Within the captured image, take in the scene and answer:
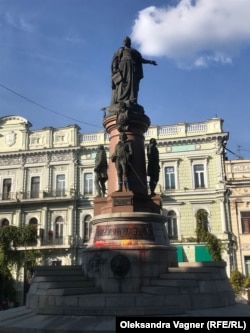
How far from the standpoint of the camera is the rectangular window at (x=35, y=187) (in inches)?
1357

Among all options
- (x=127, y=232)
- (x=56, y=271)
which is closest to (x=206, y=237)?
(x=127, y=232)

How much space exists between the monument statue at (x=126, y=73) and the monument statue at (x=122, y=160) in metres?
1.90

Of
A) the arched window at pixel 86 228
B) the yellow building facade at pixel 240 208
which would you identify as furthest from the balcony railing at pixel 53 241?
the yellow building facade at pixel 240 208

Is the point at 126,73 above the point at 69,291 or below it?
above

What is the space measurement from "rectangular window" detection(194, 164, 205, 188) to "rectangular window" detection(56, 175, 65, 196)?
11480 millimetres

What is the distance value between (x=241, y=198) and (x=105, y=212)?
67.7ft

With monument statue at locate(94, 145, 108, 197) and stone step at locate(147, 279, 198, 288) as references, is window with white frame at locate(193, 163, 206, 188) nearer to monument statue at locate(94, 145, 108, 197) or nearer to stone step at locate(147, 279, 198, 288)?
monument statue at locate(94, 145, 108, 197)

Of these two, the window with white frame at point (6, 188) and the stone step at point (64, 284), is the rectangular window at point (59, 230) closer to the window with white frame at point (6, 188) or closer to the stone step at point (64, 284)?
the window with white frame at point (6, 188)

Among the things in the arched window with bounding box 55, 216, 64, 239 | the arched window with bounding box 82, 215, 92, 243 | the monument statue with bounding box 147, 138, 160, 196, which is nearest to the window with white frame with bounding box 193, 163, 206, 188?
the arched window with bounding box 82, 215, 92, 243

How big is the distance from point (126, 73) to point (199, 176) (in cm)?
1973

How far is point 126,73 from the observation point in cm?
1398

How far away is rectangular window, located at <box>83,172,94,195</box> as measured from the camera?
111 ft

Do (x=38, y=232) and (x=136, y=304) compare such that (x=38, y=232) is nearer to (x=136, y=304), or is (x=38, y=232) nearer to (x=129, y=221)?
(x=129, y=221)

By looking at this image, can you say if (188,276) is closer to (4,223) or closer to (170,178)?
(170,178)
